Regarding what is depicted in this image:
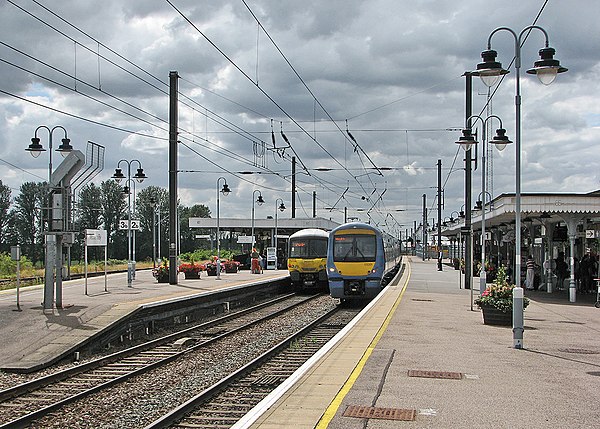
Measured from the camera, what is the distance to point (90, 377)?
1381 centimetres

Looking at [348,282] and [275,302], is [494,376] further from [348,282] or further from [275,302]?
[275,302]

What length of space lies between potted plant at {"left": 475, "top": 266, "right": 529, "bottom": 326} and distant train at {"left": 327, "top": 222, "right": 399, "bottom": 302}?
1056 centimetres

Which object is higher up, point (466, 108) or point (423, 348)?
point (466, 108)

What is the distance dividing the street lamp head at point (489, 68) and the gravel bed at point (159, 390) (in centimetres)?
731

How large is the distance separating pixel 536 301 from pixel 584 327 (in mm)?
8846

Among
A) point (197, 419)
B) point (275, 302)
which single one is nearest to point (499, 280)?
point (197, 419)

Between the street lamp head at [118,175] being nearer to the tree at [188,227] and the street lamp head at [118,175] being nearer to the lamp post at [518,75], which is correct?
the lamp post at [518,75]

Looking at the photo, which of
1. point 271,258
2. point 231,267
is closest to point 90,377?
point 231,267

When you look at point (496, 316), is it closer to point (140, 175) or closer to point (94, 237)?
point (94, 237)

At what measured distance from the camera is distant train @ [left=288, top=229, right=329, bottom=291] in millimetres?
36688

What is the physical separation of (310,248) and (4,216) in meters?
87.8

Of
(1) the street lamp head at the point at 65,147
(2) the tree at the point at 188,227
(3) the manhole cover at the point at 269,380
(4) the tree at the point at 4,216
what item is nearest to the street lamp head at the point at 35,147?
(1) the street lamp head at the point at 65,147

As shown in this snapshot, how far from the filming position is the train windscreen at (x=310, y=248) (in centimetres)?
3666

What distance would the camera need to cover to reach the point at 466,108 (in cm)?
3247
